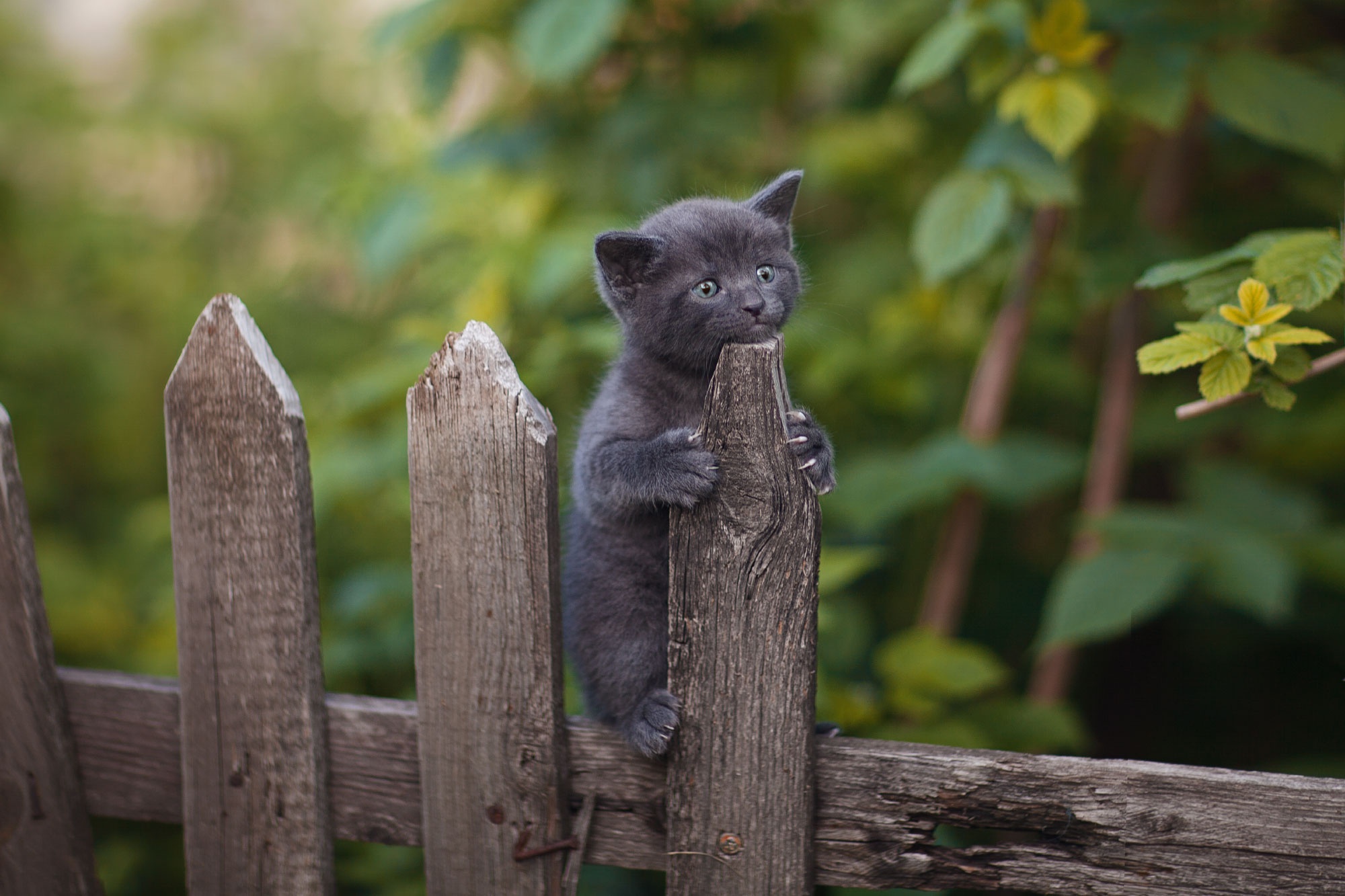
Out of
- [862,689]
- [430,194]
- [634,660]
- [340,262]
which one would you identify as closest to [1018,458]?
[862,689]

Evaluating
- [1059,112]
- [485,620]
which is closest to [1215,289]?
[1059,112]

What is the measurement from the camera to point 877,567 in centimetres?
411

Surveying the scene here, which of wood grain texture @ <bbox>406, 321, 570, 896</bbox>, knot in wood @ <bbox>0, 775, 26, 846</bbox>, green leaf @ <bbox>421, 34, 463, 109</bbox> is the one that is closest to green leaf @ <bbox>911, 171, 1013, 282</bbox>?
wood grain texture @ <bbox>406, 321, 570, 896</bbox>

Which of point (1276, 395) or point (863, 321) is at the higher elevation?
point (863, 321)

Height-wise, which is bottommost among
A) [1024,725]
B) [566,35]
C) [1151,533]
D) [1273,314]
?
[1024,725]

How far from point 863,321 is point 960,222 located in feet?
4.99

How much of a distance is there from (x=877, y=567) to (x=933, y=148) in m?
1.68

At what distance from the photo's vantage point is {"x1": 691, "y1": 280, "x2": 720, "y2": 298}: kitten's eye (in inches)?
78.6

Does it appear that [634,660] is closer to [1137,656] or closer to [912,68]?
[912,68]

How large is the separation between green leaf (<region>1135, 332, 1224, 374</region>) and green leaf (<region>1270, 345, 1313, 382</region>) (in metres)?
0.11

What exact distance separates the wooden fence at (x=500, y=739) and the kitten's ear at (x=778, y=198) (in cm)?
79

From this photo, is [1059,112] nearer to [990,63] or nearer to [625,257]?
[990,63]

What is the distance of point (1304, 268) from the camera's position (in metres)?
1.62

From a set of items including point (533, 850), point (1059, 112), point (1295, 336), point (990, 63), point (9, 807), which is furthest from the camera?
point (990, 63)
